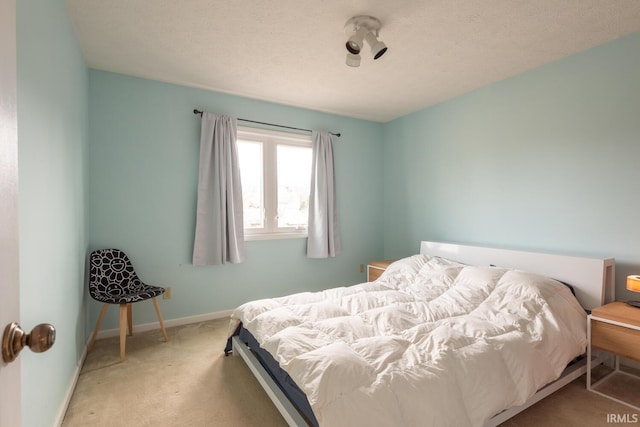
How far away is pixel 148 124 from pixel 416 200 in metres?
3.33

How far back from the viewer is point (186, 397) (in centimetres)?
210

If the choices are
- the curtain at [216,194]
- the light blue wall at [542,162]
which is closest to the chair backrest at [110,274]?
the curtain at [216,194]

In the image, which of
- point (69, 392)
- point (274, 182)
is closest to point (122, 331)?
point (69, 392)

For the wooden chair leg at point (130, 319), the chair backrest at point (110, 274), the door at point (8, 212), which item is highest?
the door at point (8, 212)

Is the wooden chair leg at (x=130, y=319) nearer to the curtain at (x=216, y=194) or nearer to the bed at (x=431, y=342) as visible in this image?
the curtain at (x=216, y=194)

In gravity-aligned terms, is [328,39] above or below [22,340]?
above

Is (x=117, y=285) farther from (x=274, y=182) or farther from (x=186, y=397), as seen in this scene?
(x=274, y=182)

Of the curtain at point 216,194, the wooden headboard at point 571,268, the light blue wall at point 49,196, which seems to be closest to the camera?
the light blue wall at point 49,196

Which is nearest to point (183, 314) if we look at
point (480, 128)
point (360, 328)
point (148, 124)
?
point (148, 124)

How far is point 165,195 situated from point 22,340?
283 centimetres

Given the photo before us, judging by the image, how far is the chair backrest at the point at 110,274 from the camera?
2.72 m

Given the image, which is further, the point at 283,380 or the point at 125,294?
the point at 125,294

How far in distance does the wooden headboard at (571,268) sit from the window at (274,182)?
2172mm

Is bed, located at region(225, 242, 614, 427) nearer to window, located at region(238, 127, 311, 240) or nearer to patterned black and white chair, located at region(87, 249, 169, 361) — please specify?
patterned black and white chair, located at region(87, 249, 169, 361)
